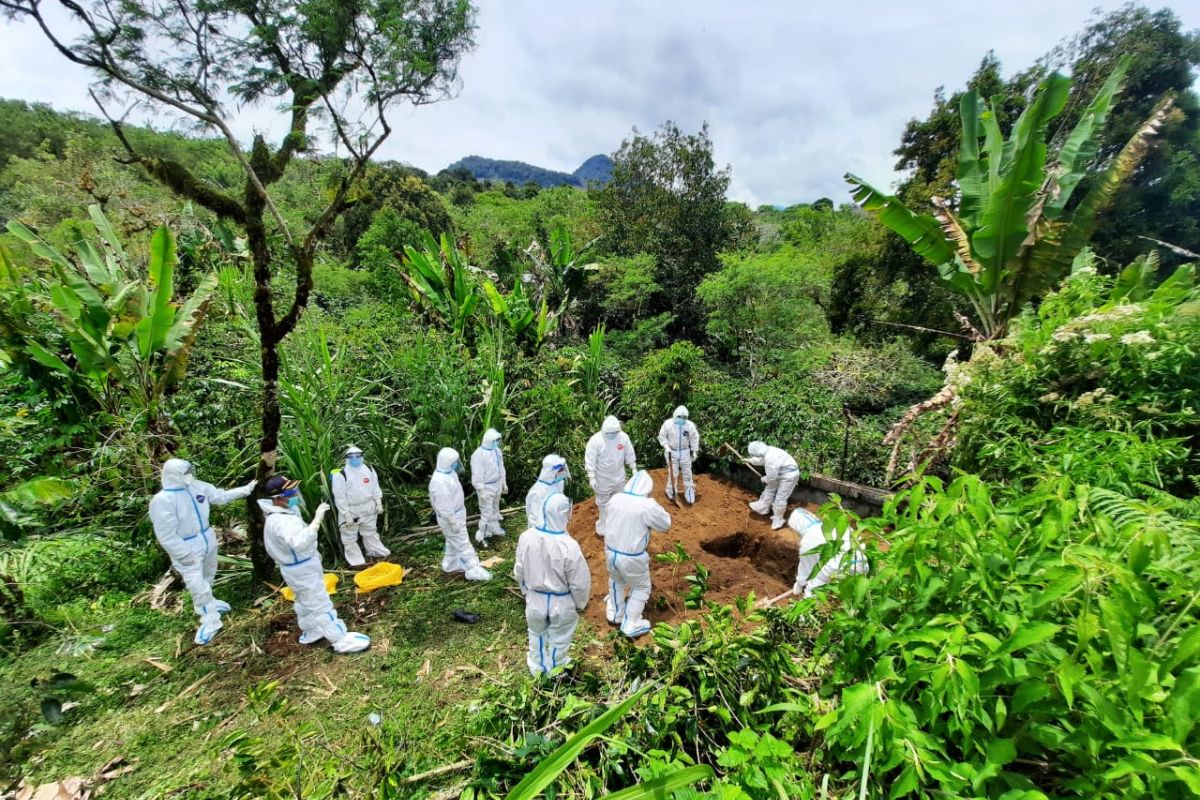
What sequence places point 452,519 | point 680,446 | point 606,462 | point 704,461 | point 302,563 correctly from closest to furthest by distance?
point 302,563, point 452,519, point 606,462, point 680,446, point 704,461

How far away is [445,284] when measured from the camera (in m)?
9.02

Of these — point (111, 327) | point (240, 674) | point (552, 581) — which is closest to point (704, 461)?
point (552, 581)

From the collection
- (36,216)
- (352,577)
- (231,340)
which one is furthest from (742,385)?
(36,216)

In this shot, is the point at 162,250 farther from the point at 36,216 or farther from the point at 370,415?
the point at 36,216

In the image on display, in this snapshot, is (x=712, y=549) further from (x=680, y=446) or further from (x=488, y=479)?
(x=488, y=479)

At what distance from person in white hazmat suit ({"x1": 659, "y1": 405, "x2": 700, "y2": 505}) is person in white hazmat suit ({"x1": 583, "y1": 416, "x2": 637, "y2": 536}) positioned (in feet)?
2.14

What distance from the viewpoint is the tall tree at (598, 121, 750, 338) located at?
42.2 ft

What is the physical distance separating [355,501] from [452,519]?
1179mm

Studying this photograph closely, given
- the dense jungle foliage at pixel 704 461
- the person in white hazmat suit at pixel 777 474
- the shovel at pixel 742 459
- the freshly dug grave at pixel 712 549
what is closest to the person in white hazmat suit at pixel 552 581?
the dense jungle foliage at pixel 704 461

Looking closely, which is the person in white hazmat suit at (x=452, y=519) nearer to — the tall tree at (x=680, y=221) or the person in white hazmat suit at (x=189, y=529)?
the person in white hazmat suit at (x=189, y=529)

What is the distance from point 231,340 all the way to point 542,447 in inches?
188

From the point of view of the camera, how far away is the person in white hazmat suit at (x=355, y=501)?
5652 millimetres

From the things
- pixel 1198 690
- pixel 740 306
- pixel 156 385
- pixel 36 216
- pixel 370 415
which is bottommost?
pixel 370 415

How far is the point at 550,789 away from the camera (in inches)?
54.5
